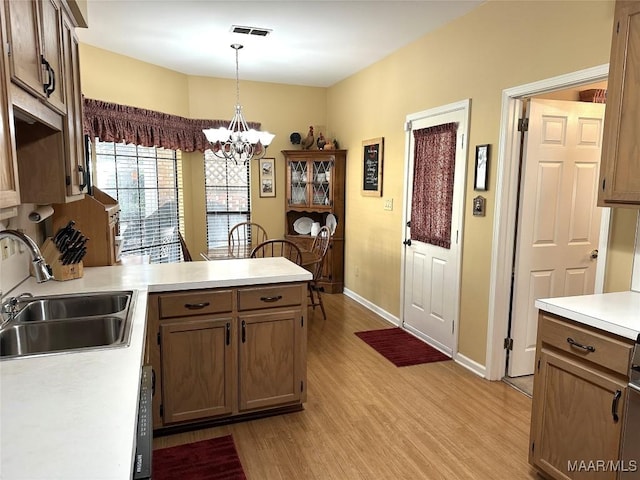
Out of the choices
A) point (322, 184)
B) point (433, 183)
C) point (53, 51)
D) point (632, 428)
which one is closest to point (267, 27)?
point (433, 183)

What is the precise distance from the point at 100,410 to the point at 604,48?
281cm

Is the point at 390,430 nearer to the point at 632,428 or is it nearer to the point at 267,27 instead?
the point at 632,428

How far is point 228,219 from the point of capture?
5.76 m

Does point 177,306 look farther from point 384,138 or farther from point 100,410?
point 384,138

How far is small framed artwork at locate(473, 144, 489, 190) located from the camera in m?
3.17

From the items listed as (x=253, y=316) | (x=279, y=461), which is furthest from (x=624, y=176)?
(x=279, y=461)

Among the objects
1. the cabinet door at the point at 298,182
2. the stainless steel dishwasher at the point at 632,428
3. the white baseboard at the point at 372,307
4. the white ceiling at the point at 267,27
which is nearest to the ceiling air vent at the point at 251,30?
the white ceiling at the point at 267,27

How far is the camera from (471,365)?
11.2 ft

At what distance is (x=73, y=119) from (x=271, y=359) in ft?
5.45

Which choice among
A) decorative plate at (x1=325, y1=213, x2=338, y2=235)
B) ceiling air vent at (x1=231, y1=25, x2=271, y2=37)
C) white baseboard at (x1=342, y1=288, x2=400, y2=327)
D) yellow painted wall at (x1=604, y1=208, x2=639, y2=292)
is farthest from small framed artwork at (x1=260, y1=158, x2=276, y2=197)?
yellow painted wall at (x1=604, y1=208, x2=639, y2=292)

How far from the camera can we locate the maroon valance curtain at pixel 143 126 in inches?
164

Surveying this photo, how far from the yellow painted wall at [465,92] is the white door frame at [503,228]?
0.23 feet

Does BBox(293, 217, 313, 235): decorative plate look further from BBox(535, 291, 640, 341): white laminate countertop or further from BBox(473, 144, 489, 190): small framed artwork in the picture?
BBox(535, 291, 640, 341): white laminate countertop

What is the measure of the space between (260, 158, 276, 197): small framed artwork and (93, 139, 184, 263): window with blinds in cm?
106
